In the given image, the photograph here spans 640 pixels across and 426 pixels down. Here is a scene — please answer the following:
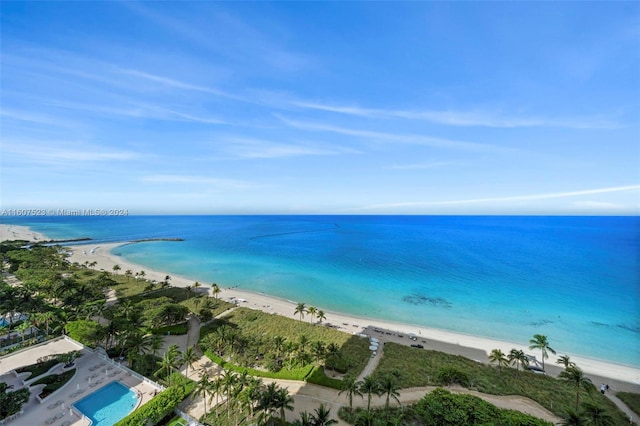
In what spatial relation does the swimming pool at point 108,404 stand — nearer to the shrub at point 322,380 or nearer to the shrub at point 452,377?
the shrub at point 322,380

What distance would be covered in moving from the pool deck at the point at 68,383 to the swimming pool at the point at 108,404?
0.54 m

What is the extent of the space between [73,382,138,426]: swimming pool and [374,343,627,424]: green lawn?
90.1 ft

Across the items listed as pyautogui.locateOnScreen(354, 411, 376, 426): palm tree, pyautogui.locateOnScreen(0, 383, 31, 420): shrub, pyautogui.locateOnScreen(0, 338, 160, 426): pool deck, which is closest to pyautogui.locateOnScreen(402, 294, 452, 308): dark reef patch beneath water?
pyautogui.locateOnScreen(354, 411, 376, 426): palm tree

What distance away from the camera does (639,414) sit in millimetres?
27672

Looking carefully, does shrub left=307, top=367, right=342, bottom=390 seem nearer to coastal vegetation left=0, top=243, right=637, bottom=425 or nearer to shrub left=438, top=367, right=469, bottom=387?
A: coastal vegetation left=0, top=243, right=637, bottom=425

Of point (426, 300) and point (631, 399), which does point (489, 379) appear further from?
point (426, 300)

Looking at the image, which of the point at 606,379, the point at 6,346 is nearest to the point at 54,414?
the point at 6,346

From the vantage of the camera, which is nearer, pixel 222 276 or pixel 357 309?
pixel 357 309

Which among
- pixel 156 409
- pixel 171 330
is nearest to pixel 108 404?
pixel 156 409

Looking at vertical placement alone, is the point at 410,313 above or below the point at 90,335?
below

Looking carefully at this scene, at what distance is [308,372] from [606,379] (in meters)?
40.7

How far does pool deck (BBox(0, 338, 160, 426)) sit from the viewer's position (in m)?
23.8

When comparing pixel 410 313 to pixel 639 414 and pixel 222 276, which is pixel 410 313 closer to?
pixel 639 414

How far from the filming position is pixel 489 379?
32.1m
